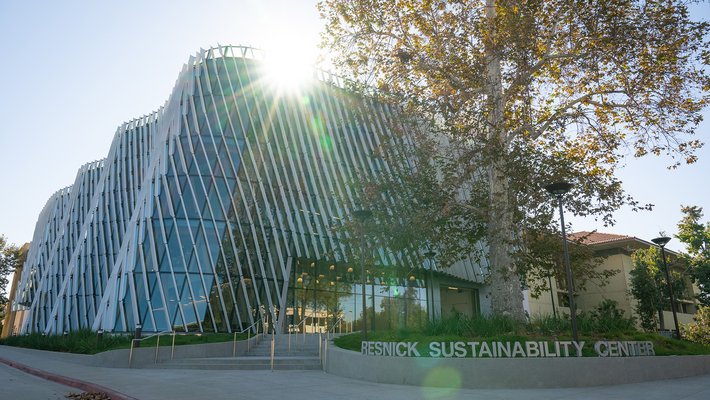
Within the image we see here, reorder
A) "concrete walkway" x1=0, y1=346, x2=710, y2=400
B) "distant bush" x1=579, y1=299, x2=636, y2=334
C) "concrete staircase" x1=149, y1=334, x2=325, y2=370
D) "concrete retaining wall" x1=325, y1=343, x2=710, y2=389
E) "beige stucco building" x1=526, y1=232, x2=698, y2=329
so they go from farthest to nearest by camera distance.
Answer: "beige stucco building" x1=526, y1=232, x2=698, y2=329, "concrete staircase" x1=149, y1=334, x2=325, y2=370, "distant bush" x1=579, y1=299, x2=636, y2=334, "concrete retaining wall" x1=325, y1=343, x2=710, y2=389, "concrete walkway" x1=0, y1=346, x2=710, y2=400

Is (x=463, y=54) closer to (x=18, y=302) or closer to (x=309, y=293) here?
(x=309, y=293)

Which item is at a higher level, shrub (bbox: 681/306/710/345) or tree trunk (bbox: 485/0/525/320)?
tree trunk (bbox: 485/0/525/320)

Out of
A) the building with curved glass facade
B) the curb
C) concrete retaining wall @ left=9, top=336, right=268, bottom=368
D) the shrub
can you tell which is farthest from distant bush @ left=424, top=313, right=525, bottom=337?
the shrub

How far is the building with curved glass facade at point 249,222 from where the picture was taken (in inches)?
1038

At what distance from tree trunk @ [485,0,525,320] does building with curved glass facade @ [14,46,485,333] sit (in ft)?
19.7

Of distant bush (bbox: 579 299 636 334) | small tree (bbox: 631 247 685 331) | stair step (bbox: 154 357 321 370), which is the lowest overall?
stair step (bbox: 154 357 321 370)

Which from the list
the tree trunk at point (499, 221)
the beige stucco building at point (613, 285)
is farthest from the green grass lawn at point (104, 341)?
the beige stucco building at point (613, 285)

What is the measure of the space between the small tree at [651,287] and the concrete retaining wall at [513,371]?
33.4m

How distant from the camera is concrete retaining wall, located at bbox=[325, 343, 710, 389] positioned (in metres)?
10.9

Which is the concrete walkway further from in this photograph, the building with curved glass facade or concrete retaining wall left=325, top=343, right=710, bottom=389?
the building with curved glass facade

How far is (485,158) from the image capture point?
1628 centimetres

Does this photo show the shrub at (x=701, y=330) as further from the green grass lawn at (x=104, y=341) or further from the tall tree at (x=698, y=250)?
the green grass lawn at (x=104, y=341)

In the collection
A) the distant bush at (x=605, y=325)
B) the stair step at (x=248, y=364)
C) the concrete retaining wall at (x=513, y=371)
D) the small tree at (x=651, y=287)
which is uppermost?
the small tree at (x=651, y=287)

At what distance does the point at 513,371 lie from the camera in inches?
431
